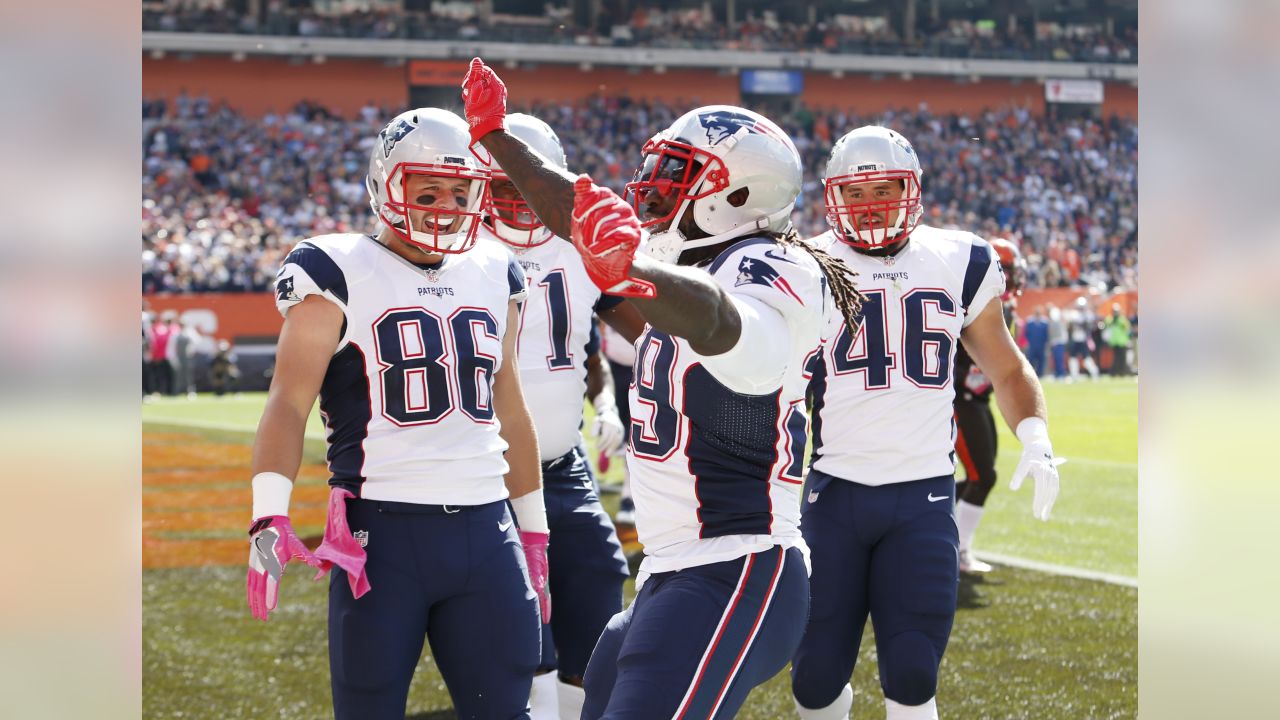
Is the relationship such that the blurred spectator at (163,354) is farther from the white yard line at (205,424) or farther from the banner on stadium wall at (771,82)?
the banner on stadium wall at (771,82)

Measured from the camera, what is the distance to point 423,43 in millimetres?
31406

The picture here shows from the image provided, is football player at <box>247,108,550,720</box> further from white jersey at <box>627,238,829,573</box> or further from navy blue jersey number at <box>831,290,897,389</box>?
navy blue jersey number at <box>831,290,897,389</box>

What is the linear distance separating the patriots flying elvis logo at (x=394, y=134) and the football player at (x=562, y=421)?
843mm

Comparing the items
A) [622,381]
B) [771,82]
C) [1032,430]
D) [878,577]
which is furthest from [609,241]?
[771,82]

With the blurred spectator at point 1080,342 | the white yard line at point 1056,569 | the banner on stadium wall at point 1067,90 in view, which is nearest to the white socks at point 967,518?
the white yard line at point 1056,569

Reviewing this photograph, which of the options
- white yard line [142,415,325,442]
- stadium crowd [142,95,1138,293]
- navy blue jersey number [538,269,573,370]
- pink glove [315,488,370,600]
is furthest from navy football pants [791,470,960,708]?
stadium crowd [142,95,1138,293]

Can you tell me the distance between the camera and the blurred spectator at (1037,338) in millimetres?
24812

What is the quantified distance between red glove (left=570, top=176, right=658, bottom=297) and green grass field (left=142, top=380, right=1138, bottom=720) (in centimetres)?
331

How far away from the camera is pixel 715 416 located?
2.83 metres

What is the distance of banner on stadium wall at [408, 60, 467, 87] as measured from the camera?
103ft

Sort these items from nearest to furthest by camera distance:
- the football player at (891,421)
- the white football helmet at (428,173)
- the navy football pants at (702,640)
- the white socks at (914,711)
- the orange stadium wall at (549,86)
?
the navy football pants at (702,640), the white football helmet at (428,173), the white socks at (914,711), the football player at (891,421), the orange stadium wall at (549,86)

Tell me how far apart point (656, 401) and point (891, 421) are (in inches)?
53.0
